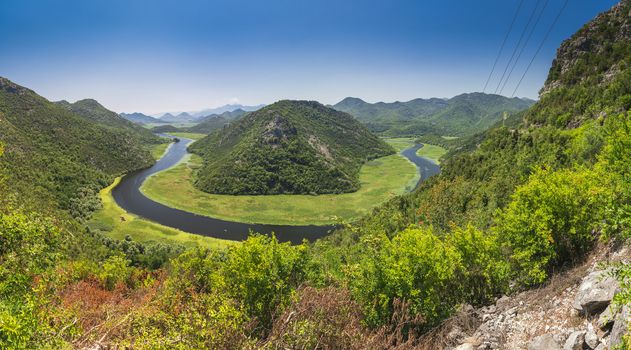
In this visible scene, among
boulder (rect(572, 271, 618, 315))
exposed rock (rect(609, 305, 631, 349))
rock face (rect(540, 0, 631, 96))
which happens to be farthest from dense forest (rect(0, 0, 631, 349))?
rock face (rect(540, 0, 631, 96))

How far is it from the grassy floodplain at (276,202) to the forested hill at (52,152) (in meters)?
24.7

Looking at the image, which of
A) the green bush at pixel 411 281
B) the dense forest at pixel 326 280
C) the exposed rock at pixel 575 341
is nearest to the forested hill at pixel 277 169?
the dense forest at pixel 326 280

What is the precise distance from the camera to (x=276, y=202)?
135875 mm

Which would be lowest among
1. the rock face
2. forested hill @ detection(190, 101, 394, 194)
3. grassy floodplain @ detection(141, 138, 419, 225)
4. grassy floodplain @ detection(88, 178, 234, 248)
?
grassy floodplain @ detection(88, 178, 234, 248)

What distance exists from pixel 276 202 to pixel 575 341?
418 ft

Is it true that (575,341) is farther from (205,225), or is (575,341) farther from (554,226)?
(205,225)

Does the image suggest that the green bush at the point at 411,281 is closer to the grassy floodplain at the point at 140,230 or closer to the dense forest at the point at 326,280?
the dense forest at the point at 326,280

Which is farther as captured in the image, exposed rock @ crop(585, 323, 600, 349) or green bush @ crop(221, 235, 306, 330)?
green bush @ crop(221, 235, 306, 330)

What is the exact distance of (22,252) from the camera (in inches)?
628

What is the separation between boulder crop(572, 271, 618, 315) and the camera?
12188mm

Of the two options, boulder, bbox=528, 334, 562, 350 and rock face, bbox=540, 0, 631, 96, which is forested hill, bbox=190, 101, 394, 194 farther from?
boulder, bbox=528, 334, 562, 350

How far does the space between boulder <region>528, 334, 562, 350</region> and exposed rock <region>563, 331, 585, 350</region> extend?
41cm

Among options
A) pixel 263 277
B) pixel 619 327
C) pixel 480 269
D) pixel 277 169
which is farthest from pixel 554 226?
pixel 277 169

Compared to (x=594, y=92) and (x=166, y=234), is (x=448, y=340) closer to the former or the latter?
(x=594, y=92)
